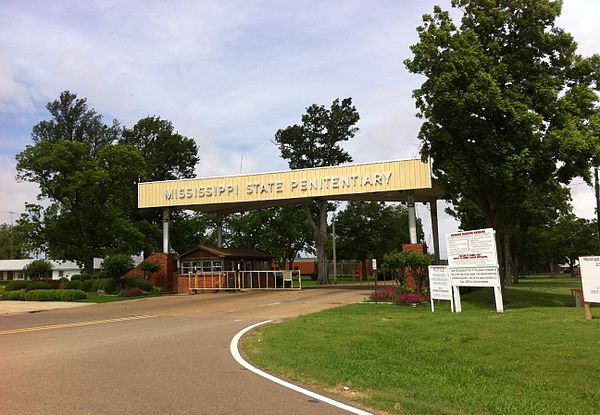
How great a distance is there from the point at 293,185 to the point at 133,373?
88.4 feet

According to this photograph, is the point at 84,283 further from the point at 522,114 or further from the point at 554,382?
the point at 554,382

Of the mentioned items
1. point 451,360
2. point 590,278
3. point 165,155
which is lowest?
point 451,360

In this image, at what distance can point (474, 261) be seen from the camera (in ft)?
55.0

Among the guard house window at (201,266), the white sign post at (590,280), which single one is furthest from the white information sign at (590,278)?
the guard house window at (201,266)

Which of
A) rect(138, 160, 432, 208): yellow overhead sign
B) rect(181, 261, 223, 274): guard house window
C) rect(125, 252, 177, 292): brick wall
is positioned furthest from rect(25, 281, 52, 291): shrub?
rect(181, 261, 223, 274): guard house window

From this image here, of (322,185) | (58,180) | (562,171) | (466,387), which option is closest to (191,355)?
(466,387)

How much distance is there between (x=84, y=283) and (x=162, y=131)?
3210 centimetres

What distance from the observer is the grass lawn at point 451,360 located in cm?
683

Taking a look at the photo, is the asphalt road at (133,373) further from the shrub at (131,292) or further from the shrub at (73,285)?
the shrub at (73,285)

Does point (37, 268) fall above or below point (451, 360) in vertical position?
above

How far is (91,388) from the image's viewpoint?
304 inches

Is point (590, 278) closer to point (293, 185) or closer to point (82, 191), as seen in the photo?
point (293, 185)

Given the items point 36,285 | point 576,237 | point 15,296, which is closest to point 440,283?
point 15,296

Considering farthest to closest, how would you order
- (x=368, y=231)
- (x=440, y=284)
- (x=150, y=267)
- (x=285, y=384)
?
(x=368, y=231)
(x=150, y=267)
(x=440, y=284)
(x=285, y=384)
